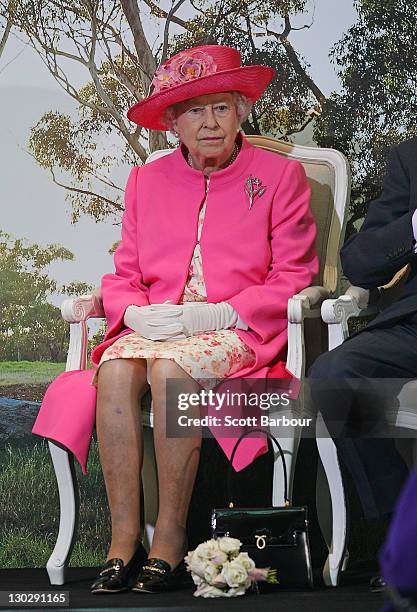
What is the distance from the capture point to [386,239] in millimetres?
3133

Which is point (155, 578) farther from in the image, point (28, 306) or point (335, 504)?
point (28, 306)

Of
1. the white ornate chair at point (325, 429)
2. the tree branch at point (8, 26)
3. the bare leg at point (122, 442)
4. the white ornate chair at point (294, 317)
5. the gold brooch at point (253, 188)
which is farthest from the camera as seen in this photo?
the tree branch at point (8, 26)

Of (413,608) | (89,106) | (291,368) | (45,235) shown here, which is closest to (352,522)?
(291,368)

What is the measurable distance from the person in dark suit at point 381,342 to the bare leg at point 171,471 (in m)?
0.40

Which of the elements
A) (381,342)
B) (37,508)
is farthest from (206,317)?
(37,508)

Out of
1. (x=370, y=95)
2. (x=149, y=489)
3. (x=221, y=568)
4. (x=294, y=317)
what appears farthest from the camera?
(x=370, y=95)

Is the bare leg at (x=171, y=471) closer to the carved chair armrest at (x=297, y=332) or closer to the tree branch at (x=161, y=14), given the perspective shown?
the carved chair armrest at (x=297, y=332)

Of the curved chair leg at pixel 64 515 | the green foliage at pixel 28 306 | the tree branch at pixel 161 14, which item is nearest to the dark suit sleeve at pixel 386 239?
the curved chair leg at pixel 64 515

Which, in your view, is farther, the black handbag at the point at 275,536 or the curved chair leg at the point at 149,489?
the curved chair leg at the point at 149,489

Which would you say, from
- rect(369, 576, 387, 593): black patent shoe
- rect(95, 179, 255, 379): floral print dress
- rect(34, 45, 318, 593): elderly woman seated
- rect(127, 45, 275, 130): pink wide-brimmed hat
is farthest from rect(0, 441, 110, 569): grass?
rect(127, 45, 275, 130): pink wide-brimmed hat

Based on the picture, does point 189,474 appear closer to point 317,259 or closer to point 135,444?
point 135,444

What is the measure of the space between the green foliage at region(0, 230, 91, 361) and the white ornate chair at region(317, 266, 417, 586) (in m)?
1.30

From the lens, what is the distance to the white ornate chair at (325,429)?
296 centimetres

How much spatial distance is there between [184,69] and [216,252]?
1.94 ft
